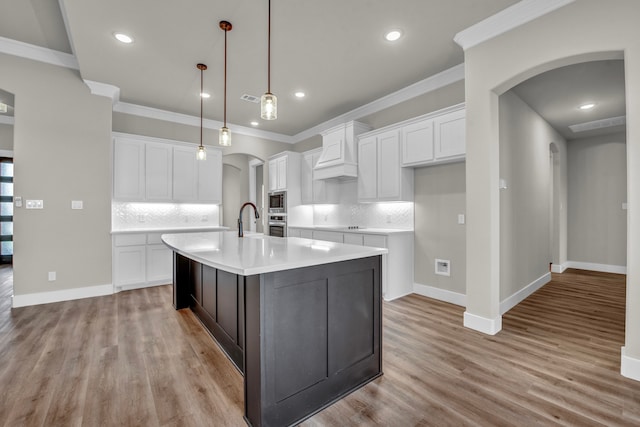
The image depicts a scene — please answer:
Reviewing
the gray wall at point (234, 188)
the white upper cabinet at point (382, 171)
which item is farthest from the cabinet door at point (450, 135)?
the gray wall at point (234, 188)

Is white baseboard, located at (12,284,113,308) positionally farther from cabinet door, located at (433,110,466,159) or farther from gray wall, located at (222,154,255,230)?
cabinet door, located at (433,110,466,159)

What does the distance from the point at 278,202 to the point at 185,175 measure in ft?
6.05

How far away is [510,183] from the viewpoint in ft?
11.3

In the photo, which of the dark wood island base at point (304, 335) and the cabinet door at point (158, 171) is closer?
the dark wood island base at point (304, 335)

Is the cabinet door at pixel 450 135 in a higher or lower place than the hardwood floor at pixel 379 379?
higher

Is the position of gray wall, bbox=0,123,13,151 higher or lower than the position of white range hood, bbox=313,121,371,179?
higher

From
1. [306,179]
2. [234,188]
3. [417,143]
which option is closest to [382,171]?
[417,143]

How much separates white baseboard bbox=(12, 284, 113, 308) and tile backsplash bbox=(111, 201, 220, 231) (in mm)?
1030

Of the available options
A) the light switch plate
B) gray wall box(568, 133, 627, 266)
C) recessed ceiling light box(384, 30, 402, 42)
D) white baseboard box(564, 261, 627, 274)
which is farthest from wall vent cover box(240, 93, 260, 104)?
white baseboard box(564, 261, 627, 274)

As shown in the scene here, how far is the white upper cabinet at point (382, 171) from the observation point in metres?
4.03

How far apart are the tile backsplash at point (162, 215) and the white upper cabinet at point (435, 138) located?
12.7 ft

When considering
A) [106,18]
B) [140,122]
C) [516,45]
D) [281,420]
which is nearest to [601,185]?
[516,45]

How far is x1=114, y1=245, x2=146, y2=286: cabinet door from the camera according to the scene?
4.25 meters

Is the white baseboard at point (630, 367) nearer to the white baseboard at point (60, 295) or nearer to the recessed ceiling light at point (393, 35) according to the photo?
the recessed ceiling light at point (393, 35)
